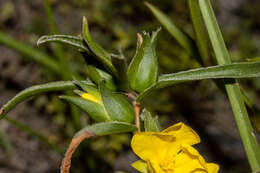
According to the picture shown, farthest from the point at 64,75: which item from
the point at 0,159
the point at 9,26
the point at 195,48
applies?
the point at 9,26

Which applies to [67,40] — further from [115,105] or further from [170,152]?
[170,152]

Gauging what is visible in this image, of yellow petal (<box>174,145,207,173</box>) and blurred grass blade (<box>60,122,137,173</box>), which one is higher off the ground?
blurred grass blade (<box>60,122,137,173</box>)

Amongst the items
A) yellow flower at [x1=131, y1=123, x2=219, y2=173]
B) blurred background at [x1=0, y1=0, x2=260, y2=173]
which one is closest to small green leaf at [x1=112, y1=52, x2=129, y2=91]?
yellow flower at [x1=131, y1=123, x2=219, y2=173]

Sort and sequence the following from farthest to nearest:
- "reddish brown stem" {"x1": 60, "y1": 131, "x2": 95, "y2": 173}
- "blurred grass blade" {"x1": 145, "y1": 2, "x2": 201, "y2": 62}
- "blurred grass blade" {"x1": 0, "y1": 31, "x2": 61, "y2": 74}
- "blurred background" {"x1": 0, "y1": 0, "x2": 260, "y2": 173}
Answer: "blurred background" {"x1": 0, "y1": 0, "x2": 260, "y2": 173}, "blurred grass blade" {"x1": 0, "y1": 31, "x2": 61, "y2": 74}, "blurred grass blade" {"x1": 145, "y1": 2, "x2": 201, "y2": 62}, "reddish brown stem" {"x1": 60, "y1": 131, "x2": 95, "y2": 173}

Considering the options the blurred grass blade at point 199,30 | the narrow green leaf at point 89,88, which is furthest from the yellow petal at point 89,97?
the blurred grass blade at point 199,30

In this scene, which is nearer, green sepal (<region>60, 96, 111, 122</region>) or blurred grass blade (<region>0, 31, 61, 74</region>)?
green sepal (<region>60, 96, 111, 122</region>)

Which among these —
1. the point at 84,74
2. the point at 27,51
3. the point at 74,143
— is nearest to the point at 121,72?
the point at 74,143

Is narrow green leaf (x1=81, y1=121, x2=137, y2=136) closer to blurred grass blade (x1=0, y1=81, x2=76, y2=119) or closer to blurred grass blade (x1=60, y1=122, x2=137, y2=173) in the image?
blurred grass blade (x1=60, y1=122, x2=137, y2=173)

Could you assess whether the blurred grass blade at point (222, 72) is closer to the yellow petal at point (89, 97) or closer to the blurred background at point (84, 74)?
the yellow petal at point (89, 97)
